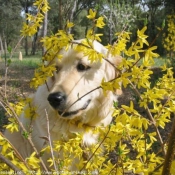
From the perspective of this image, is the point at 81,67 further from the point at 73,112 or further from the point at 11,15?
the point at 11,15

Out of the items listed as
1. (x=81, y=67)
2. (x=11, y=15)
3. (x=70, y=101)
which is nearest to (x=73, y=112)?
(x=70, y=101)

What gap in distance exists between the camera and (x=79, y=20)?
47812mm

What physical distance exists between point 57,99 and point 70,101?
122mm

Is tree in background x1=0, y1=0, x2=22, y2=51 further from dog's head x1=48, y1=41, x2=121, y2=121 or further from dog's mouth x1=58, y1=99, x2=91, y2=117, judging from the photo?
dog's mouth x1=58, y1=99, x2=91, y2=117

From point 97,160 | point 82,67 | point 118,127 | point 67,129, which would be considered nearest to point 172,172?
point 118,127

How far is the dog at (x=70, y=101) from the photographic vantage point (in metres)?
2.58

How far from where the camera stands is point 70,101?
8.25 ft

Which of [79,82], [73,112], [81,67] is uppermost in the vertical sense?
[81,67]

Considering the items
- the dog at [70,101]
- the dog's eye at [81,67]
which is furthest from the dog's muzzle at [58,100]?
the dog's eye at [81,67]

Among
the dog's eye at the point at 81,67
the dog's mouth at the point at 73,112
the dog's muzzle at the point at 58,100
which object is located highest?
the dog's eye at the point at 81,67

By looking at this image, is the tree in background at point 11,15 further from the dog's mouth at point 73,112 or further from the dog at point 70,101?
the dog's mouth at point 73,112

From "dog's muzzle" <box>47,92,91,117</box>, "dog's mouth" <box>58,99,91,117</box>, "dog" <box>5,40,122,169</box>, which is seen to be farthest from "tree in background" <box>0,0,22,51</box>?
"dog's muzzle" <box>47,92,91,117</box>

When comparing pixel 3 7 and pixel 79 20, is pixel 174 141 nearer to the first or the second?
pixel 3 7

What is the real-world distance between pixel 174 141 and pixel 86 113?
186 cm
